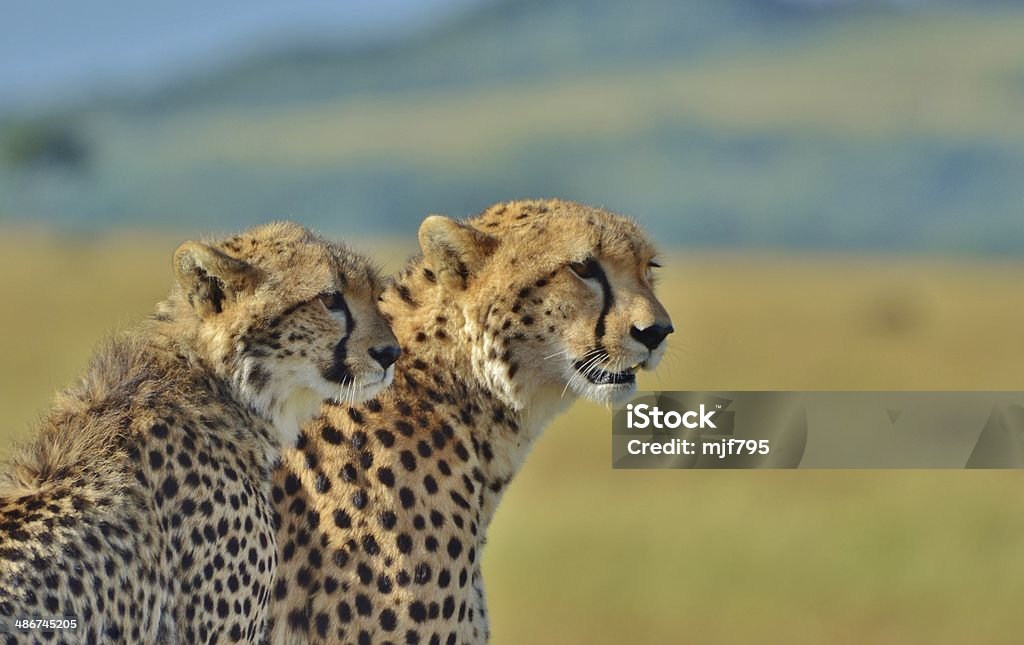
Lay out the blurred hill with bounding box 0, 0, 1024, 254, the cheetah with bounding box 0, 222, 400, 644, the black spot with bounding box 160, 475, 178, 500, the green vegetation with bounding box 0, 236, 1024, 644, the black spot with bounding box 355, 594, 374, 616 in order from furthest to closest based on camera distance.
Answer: the blurred hill with bounding box 0, 0, 1024, 254 → the green vegetation with bounding box 0, 236, 1024, 644 → the black spot with bounding box 355, 594, 374, 616 → the black spot with bounding box 160, 475, 178, 500 → the cheetah with bounding box 0, 222, 400, 644

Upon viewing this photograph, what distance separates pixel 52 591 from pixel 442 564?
98cm

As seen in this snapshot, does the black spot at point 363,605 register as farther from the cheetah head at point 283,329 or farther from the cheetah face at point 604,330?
the cheetah face at point 604,330

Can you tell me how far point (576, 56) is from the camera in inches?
6471

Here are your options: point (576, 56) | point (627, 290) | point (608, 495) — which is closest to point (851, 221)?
point (576, 56)

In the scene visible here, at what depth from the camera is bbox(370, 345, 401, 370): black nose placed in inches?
152

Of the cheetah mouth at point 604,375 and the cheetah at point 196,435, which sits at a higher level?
the cheetah mouth at point 604,375

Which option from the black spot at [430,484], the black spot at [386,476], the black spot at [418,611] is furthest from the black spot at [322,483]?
the black spot at [418,611]

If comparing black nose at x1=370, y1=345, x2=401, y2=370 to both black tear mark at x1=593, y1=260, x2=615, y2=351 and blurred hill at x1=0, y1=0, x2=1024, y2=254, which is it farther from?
blurred hill at x1=0, y1=0, x2=1024, y2=254

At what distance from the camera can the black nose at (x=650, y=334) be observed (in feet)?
13.4

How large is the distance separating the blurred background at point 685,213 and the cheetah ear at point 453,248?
0.38m

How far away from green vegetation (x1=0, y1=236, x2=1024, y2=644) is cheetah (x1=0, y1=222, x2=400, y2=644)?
1.20 feet

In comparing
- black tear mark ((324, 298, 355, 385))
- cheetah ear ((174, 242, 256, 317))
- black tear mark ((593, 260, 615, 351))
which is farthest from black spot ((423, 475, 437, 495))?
cheetah ear ((174, 242, 256, 317))

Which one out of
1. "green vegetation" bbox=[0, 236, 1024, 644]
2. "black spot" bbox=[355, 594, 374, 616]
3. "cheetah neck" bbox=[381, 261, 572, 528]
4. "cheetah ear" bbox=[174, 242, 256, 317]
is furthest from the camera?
"green vegetation" bbox=[0, 236, 1024, 644]

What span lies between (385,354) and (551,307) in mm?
437
